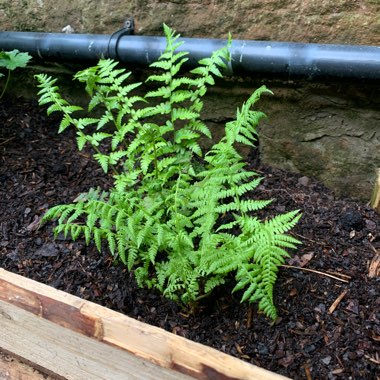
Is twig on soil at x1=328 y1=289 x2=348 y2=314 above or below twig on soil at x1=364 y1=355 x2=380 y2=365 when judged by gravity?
above

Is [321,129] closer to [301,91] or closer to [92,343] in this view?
[301,91]

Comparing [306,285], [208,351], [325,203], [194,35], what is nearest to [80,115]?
[194,35]

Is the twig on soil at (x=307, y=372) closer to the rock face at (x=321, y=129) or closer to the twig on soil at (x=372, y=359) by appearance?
the twig on soil at (x=372, y=359)

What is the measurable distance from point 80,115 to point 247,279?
197cm

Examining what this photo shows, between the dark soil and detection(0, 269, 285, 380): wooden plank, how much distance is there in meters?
0.32

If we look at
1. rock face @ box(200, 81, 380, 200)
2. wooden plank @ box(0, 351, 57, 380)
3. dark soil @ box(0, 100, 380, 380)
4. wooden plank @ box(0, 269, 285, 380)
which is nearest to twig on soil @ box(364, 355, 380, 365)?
dark soil @ box(0, 100, 380, 380)

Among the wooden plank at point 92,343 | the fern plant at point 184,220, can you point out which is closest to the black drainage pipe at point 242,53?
the fern plant at point 184,220

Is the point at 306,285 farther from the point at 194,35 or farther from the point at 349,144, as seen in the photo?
the point at 194,35

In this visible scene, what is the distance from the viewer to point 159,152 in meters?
2.40

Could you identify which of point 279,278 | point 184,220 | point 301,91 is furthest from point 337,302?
point 301,91

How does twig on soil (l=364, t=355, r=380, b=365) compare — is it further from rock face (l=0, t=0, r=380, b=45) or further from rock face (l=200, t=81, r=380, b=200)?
rock face (l=0, t=0, r=380, b=45)

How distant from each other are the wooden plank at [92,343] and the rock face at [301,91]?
4.93 feet

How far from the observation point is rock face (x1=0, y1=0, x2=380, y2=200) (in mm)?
2586

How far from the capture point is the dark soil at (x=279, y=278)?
2.11 metres
